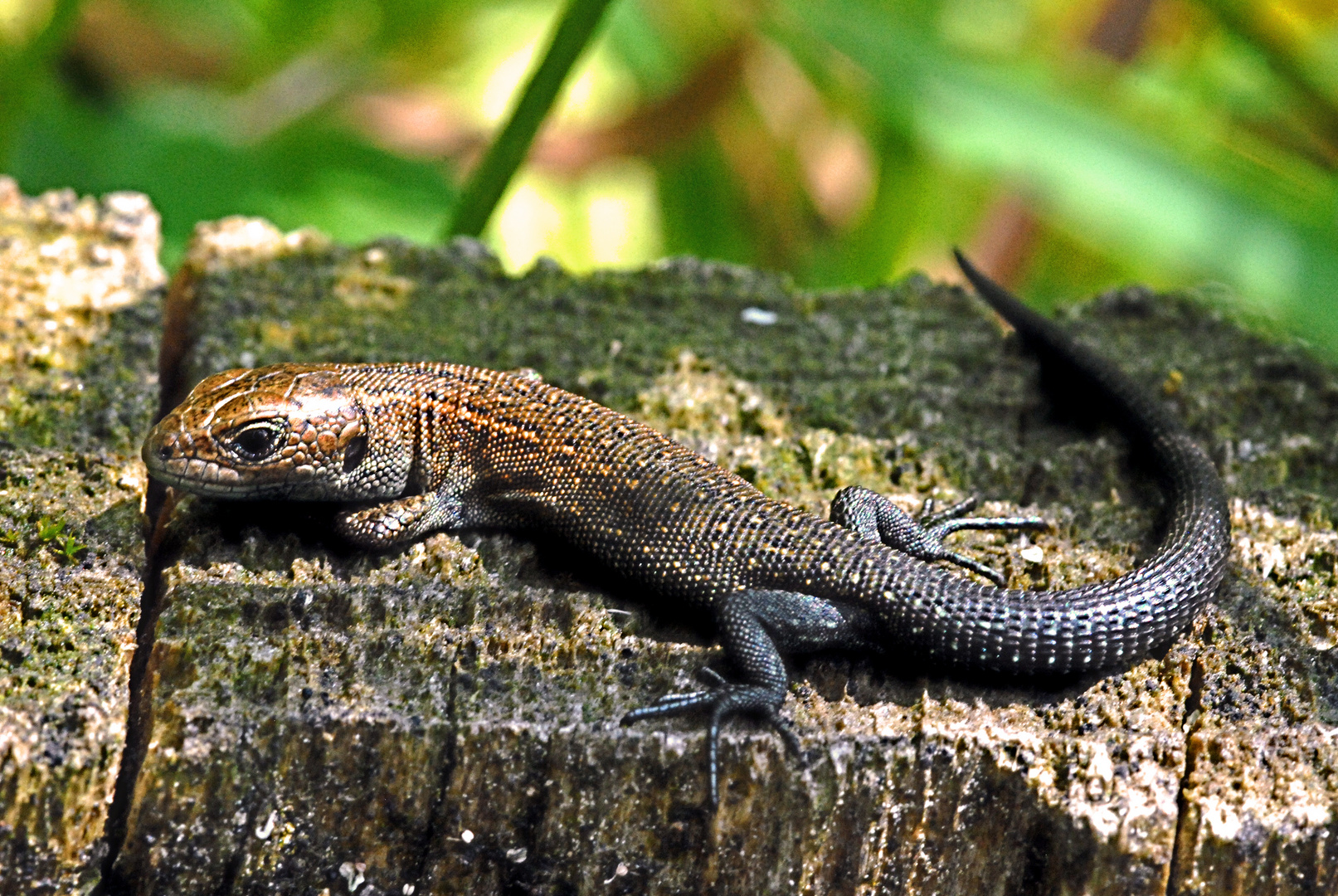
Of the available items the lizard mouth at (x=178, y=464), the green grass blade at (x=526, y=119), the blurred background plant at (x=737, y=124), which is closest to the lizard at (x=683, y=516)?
the lizard mouth at (x=178, y=464)

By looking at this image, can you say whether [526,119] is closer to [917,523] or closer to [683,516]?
[683,516]

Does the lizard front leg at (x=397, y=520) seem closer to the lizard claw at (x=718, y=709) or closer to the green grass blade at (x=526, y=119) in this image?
the lizard claw at (x=718, y=709)

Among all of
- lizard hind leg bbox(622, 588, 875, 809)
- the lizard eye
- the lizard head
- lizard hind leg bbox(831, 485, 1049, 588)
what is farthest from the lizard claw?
the lizard eye

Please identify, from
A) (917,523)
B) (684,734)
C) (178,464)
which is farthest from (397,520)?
(917,523)

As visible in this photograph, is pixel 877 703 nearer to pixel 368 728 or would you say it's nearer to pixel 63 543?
pixel 368 728

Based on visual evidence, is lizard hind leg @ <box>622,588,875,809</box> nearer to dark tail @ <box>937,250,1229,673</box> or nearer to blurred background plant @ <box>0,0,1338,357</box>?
dark tail @ <box>937,250,1229,673</box>

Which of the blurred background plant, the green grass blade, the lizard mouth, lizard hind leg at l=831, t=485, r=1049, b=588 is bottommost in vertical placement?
the lizard mouth
